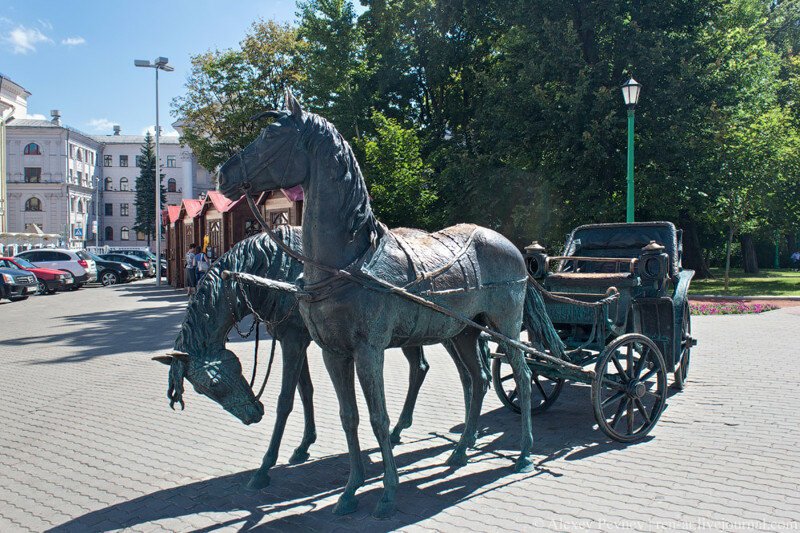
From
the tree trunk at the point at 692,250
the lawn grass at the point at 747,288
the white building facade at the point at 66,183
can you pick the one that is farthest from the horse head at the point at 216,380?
the white building facade at the point at 66,183

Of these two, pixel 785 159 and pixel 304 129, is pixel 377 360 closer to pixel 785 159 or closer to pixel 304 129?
pixel 304 129

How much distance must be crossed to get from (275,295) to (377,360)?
1489 millimetres

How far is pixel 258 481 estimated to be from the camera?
5.06m

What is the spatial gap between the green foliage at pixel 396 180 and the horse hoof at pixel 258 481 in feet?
A: 51.9

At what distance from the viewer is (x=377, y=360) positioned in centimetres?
439

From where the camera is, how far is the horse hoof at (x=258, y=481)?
5043mm

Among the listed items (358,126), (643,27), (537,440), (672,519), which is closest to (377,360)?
(672,519)

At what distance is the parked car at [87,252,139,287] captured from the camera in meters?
34.6

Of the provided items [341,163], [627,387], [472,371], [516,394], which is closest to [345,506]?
[472,371]

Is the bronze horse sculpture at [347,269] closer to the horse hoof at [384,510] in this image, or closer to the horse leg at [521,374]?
the horse hoof at [384,510]

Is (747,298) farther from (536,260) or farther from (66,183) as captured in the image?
(66,183)

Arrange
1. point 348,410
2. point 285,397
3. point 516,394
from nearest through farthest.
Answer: point 348,410, point 285,397, point 516,394

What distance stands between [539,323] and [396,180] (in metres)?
15.2

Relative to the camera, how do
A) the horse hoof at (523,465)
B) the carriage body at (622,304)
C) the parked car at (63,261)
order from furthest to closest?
the parked car at (63,261) → the carriage body at (622,304) → the horse hoof at (523,465)
